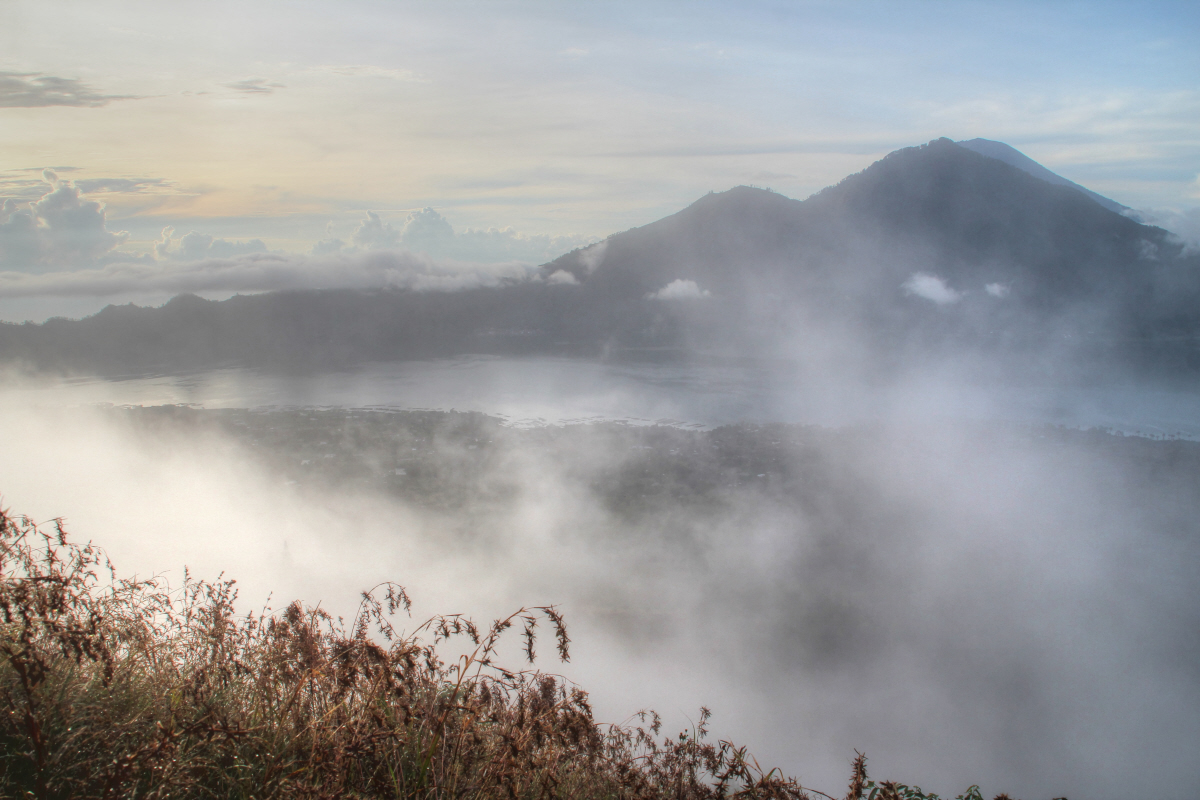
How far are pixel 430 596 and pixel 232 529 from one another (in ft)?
65.6

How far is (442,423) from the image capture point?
8031 cm

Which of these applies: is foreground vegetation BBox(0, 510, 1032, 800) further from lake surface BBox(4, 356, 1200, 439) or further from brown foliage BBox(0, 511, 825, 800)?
lake surface BBox(4, 356, 1200, 439)

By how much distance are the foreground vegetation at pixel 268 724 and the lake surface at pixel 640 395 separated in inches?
3376

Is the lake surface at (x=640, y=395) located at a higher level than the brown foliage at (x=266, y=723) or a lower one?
lower

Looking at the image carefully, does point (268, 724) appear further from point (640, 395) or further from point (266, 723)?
point (640, 395)

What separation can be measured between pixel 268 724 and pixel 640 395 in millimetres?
116420

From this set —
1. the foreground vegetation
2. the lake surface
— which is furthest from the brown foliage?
the lake surface

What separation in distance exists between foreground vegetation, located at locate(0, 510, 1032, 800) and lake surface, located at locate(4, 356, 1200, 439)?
281 feet

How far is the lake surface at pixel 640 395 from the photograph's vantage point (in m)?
93.8

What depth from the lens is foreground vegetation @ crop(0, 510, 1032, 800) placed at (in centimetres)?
267

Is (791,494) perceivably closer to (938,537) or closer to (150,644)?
(938,537)

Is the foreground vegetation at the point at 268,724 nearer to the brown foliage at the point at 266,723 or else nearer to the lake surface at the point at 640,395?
the brown foliage at the point at 266,723

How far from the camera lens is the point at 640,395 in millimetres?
119312

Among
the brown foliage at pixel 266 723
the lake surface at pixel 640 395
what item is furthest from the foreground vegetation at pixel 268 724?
the lake surface at pixel 640 395
